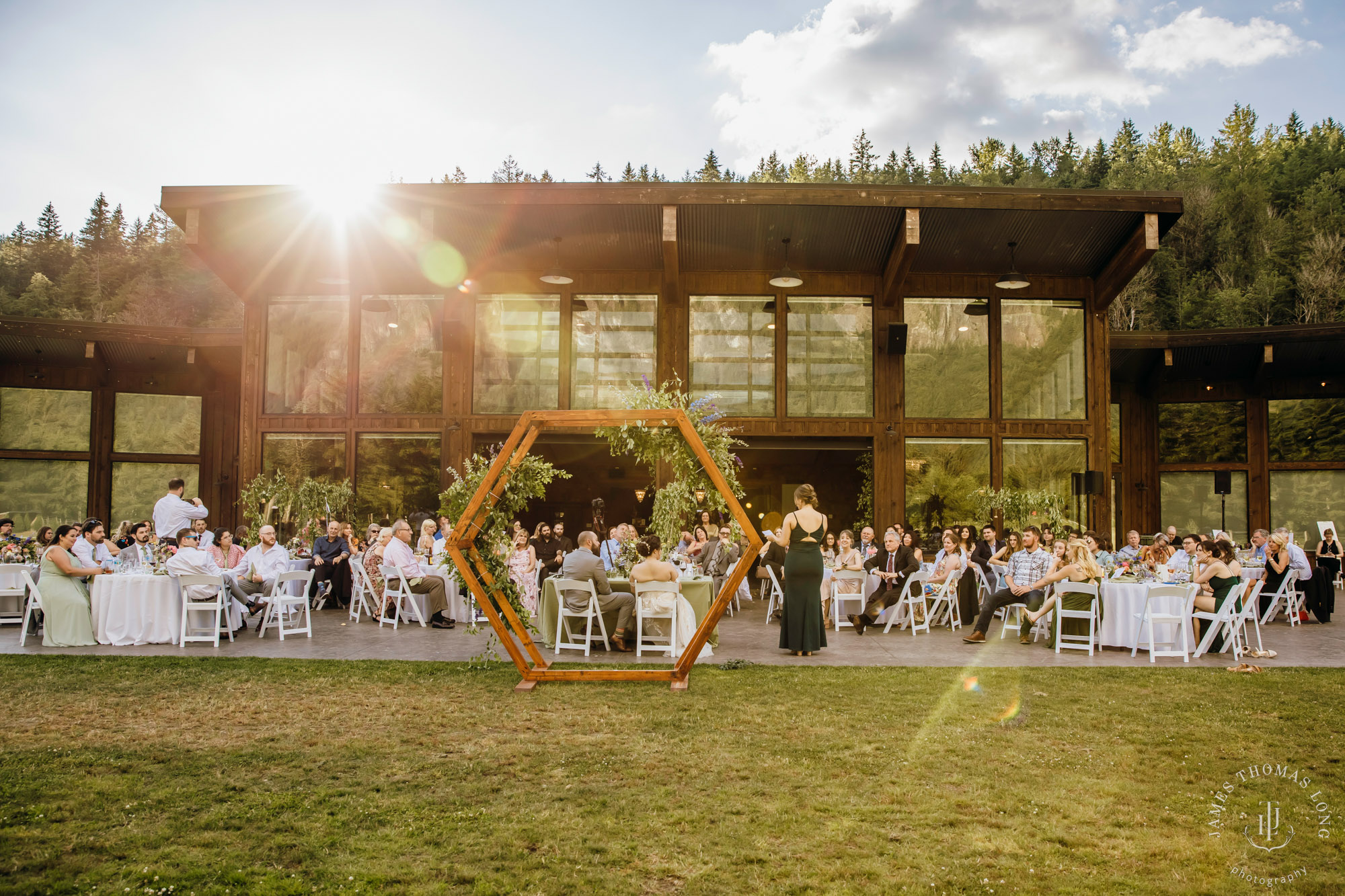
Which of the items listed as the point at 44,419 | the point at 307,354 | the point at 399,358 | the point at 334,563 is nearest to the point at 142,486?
the point at 44,419

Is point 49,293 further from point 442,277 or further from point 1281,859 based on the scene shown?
point 1281,859

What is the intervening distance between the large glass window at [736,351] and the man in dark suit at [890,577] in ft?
18.1

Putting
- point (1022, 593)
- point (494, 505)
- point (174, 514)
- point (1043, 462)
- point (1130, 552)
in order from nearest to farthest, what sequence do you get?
point (494, 505)
point (1022, 593)
point (1130, 552)
point (174, 514)
point (1043, 462)

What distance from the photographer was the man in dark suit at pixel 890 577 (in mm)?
10195

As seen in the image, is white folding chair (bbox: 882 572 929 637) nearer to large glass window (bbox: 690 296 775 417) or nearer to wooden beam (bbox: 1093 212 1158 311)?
large glass window (bbox: 690 296 775 417)

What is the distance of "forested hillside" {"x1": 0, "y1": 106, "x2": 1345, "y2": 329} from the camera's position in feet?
125

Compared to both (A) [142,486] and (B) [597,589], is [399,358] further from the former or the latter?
(B) [597,589]

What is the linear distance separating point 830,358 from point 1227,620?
8.48 m

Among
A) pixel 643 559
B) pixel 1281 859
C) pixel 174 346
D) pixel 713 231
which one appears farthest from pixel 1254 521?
pixel 174 346

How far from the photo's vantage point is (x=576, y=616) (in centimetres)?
827

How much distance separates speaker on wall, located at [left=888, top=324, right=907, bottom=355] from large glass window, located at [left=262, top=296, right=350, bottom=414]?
978 centimetres

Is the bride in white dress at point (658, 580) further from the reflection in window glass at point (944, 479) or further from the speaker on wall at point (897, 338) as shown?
the speaker on wall at point (897, 338)

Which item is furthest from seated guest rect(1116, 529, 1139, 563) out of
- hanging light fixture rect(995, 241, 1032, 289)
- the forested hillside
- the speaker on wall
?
the forested hillside

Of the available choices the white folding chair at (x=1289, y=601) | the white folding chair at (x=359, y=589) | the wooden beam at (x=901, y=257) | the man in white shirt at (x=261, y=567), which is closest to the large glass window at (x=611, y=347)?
the wooden beam at (x=901, y=257)
